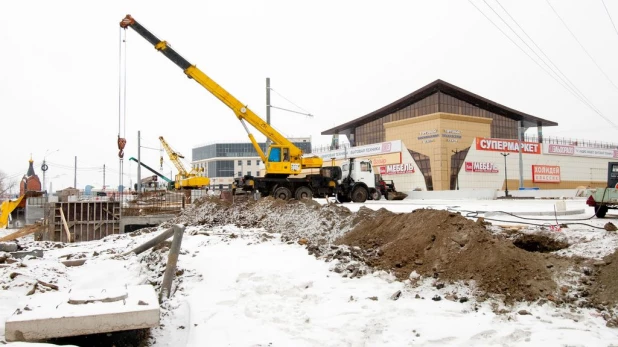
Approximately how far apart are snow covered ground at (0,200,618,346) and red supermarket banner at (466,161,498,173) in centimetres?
4017

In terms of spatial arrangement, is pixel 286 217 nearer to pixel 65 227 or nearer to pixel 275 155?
pixel 275 155

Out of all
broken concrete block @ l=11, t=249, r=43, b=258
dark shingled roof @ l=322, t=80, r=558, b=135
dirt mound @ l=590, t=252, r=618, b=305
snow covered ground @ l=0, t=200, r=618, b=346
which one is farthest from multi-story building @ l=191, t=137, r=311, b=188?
dirt mound @ l=590, t=252, r=618, b=305

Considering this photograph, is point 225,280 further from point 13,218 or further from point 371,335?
point 13,218

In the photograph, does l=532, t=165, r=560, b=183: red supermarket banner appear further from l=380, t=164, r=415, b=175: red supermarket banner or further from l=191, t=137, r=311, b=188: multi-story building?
l=191, t=137, r=311, b=188: multi-story building

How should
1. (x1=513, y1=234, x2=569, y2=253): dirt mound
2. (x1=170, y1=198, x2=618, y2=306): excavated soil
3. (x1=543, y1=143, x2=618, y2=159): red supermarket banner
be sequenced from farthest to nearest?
1. (x1=543, y1=143, x2=618, y2=159): red supermarket banner
2. (x1=513, y1=234, x2=569, y2=253): dirt mound
3. (x1=170, y1=198, x2=618, y2=306): excavated soil

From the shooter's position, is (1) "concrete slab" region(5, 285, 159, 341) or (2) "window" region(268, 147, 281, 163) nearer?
(1) "concrete slab" region(5, 285, 159, 341)

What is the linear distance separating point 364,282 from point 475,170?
145ft

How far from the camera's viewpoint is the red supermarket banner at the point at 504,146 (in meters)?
47.6

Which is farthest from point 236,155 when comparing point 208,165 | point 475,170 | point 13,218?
A: point 13,218

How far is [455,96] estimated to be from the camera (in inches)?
1993

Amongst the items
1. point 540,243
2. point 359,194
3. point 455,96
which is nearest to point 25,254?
point 540,243

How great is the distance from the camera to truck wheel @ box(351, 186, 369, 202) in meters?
25.2

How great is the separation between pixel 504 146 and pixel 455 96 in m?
8.10

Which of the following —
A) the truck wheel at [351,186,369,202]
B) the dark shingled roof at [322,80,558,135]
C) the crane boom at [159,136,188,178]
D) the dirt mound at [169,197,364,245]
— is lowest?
the dirt mound at [169,197,364,245]
